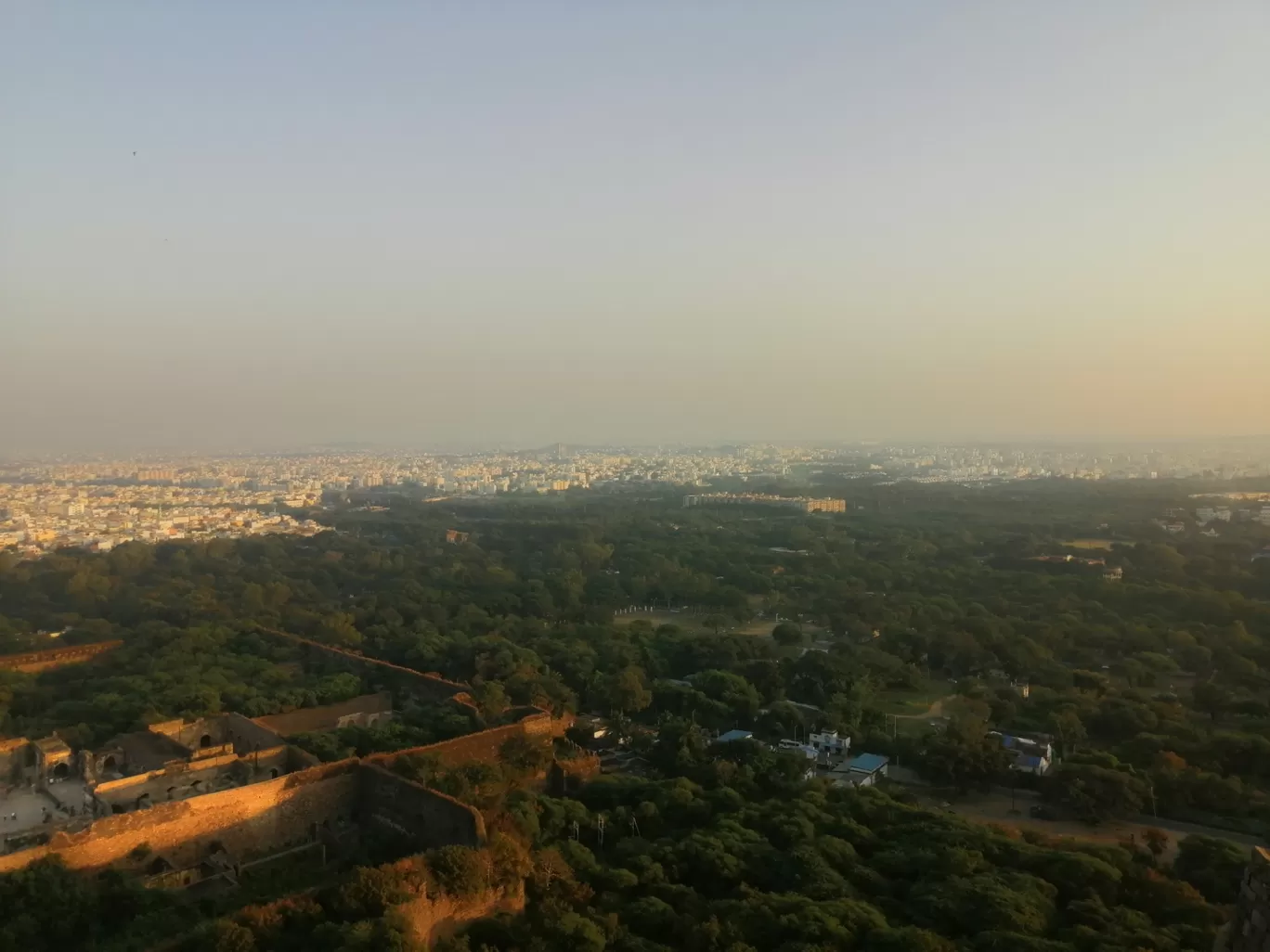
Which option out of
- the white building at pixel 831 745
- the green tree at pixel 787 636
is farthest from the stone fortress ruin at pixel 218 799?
the green tree at pixel 787 636

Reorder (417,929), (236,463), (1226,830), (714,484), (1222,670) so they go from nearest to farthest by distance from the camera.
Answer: (417,929) → (1226,830) → (1222,670) → (714,484) → (236,463)

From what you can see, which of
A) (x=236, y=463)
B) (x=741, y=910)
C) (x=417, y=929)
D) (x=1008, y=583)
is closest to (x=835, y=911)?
(x=741, y=910)

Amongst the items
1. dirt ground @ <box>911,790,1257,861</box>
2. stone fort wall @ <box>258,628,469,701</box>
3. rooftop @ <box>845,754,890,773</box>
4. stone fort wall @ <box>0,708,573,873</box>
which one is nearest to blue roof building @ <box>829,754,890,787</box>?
rooftop @ <box>845,754,890,773</box>

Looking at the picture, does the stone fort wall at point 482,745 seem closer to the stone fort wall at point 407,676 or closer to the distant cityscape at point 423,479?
the stone fort wall at point 407,676

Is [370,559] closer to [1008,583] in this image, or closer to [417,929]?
[1008,583]

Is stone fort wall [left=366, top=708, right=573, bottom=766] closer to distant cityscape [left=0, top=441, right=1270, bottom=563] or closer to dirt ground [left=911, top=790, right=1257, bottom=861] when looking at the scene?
dirt ground [left=911, top=790, right=1257, bottom=861]
